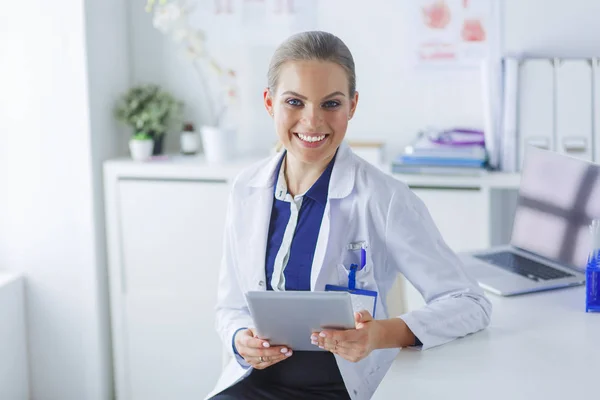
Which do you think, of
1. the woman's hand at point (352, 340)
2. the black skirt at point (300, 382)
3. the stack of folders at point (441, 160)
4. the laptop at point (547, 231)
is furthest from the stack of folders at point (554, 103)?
the woman's hand at point (352, 340)

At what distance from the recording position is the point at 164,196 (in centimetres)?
327

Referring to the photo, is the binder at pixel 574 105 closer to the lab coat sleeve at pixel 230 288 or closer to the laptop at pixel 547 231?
the laptop at pixel 547 231

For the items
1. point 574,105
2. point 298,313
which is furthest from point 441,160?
point 298,313

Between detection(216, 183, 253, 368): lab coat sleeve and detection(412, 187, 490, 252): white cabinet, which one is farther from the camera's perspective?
detection(412, 187, 490, 252): white cabinet

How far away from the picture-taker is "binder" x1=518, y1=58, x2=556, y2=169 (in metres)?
2.93

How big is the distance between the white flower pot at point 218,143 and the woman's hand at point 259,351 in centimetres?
153

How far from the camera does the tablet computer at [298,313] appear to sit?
154cm

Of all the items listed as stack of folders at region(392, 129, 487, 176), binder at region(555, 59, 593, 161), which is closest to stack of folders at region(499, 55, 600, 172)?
binder at region(555, 59, 593, 161)

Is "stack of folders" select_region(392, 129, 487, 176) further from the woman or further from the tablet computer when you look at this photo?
the tablet computer

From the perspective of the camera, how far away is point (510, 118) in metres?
2.94

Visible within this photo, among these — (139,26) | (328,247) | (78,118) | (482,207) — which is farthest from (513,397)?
(139,26)

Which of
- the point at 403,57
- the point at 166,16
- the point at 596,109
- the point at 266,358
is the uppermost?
the point at 166,16

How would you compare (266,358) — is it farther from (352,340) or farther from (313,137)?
(313,137)

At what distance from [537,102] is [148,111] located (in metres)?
1.44
